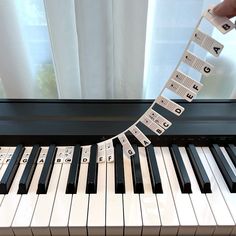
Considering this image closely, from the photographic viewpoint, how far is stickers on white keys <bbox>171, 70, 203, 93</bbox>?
0.56 m

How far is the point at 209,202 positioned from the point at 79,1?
623 millimetres

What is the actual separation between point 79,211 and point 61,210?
40 millimetres

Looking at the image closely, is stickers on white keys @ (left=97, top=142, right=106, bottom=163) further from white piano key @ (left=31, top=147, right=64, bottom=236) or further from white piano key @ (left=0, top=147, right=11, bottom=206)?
white piano key @ (left=0, top=147, right=11, bottom=206)

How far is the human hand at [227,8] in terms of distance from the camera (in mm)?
477

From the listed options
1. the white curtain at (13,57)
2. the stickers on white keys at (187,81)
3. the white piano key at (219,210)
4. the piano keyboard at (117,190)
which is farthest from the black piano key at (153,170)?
the white curtain at (13,57)

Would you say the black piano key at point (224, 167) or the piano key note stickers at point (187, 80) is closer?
the piano key note stickers at point (187, 80)

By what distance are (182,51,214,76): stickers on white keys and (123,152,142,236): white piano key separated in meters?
0.31

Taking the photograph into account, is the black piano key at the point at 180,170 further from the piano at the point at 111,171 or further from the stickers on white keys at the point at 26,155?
the stickers on white keys at the point at 26,155

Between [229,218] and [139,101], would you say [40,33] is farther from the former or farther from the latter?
[229,218]

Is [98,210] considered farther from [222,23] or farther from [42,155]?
[222,23]

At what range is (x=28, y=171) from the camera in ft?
2.11

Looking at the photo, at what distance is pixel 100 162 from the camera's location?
69 cm

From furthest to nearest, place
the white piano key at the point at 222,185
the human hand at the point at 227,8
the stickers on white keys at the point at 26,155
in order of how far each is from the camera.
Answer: the stickers on white keys at the point at 26,155
the white piano key at the point at 222,185
the human hand at the point at 227,8

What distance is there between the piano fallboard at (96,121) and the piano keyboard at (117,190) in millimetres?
29
